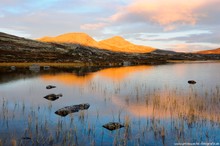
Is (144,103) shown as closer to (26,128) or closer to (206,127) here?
(206,127)

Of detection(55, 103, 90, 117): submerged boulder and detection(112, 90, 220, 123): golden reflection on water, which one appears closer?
detection(112, 90, 220, 123): golden reflection on water

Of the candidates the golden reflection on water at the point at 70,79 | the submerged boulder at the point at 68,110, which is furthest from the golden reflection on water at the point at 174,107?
the golden reflection on water at the point at 70,79

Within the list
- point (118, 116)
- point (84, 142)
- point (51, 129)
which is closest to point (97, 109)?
point (118, 116)

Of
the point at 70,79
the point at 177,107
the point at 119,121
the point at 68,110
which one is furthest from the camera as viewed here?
the point at 70,79

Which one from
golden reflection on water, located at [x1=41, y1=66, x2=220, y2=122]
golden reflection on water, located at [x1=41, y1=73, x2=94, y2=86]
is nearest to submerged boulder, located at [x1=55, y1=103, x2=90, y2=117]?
golden reflection on water, located at [x1=41, y1=66, x2=220, y2=122]

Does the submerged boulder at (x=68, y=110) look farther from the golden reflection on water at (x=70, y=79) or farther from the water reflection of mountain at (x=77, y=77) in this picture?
the water reflection of mountain at (x=77, y=77)

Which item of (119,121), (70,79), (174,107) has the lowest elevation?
(70,79)

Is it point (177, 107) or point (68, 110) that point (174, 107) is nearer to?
point (177, 107)

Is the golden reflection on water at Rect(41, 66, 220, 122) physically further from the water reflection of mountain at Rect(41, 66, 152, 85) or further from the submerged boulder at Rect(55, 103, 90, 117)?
the water reflection of mountain at Rect(41, 66, 152, 85)

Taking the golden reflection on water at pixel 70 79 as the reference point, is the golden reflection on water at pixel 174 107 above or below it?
above

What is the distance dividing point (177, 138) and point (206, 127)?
3.46 m

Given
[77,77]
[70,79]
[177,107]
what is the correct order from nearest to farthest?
[177,107] < [70,79] < [77,77]

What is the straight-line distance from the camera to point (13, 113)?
21.5 m

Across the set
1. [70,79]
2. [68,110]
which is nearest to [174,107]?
[68,110]
